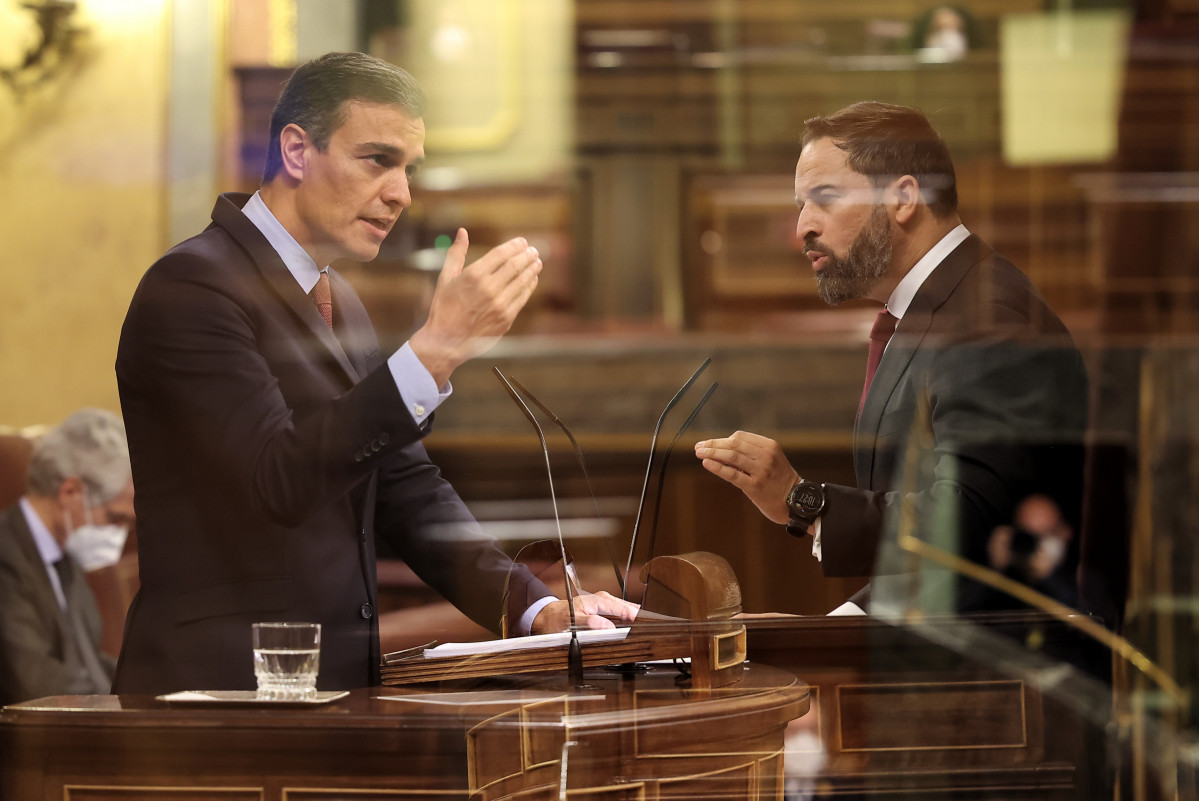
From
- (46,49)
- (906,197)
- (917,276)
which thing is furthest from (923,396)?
(46,49)

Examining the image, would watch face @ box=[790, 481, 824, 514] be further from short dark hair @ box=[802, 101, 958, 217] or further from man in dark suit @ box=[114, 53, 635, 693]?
short dark hair @ box=[802, 101, 958, 217]

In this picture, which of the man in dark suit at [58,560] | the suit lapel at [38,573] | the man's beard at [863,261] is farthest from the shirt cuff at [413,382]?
the suit lapel at [38,573]

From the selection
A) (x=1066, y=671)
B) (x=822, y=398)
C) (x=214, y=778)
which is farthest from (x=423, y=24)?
(x=1066, y=671)

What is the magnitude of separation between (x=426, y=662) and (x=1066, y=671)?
859 mm

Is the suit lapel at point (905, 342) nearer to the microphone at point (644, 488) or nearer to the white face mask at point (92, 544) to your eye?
the microphone at point (644, 488)

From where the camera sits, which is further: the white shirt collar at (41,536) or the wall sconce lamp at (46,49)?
the white shirt collar at (41,536)

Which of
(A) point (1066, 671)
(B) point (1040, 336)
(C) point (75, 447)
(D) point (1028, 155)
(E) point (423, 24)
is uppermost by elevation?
(E) point (423, 24)

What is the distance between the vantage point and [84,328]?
5.84 feet

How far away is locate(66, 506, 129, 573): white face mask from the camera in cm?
212

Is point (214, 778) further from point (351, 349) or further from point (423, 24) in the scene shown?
point (423, 24)

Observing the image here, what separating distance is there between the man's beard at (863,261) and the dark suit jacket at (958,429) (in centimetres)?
7

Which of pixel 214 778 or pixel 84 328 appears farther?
pixel 84 328

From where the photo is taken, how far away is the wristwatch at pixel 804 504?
5.08 ft

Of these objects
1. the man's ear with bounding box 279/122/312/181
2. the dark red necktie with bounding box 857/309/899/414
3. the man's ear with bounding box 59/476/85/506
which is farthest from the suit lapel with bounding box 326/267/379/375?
the man's ear with bounding box 59/476/85/506
